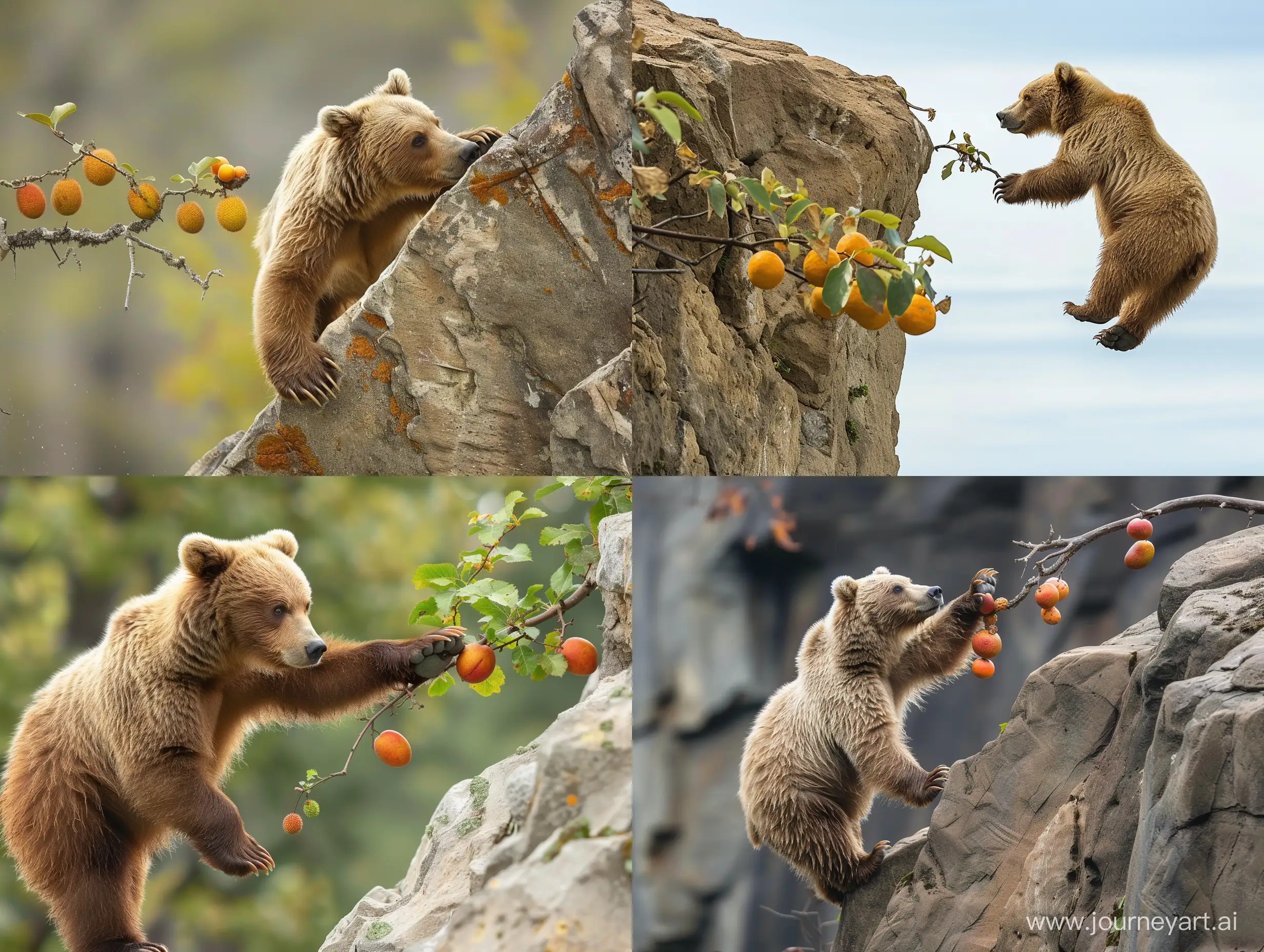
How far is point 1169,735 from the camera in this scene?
3074mm

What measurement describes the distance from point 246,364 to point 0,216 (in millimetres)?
958

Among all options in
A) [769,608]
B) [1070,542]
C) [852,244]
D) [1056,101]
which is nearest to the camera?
[852,244]

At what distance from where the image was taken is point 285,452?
3.16 meters

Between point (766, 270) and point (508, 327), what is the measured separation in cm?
75

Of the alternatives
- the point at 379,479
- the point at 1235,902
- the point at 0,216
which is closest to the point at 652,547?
the point at 379,479

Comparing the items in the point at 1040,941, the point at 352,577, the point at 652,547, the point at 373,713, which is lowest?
the point at 1040,941

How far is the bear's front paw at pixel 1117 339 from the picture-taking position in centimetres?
340

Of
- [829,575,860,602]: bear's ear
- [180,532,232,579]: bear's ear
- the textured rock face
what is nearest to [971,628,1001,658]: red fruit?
[829,575,860,602]: bear's ear

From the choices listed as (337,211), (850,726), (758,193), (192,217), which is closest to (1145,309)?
(758,193)

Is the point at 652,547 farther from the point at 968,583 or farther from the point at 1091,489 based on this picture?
the point at 1091,489

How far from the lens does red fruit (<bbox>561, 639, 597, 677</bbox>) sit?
3.36 meters

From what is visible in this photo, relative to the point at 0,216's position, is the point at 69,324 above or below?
below

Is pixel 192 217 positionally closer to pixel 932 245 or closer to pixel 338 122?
pixel 338 122

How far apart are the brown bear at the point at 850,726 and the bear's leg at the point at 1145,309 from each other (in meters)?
0.85
